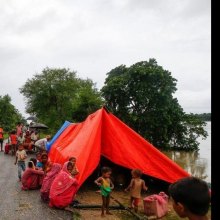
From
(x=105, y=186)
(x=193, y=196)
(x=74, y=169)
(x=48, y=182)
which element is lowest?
(x=48, y=182)

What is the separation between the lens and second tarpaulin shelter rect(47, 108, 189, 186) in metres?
11.2

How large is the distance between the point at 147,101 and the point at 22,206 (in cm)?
2665

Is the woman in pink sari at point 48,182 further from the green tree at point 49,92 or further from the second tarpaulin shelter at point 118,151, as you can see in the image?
the green tree at point 49,92

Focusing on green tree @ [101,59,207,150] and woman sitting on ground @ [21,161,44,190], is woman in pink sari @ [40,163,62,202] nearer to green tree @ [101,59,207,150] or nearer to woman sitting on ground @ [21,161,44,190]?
woman sitting on ground @ [21,161,44,190]

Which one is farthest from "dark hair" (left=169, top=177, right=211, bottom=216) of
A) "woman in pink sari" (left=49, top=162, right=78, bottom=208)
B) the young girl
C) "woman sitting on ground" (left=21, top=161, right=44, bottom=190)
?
"woman sitting on ground" (left=21, top=161, right=44, bottom=190)

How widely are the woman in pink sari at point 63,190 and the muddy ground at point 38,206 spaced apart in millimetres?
220

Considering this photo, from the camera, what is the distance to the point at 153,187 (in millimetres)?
12492

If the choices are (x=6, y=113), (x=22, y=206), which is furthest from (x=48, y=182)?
(x=6, y=113)

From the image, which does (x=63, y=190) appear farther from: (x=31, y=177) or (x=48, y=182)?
(x=31, y=177)

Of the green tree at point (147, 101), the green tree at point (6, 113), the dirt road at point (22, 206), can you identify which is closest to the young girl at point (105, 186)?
the dirt road at point (22, 206)

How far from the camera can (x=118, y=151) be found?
38.4 ft

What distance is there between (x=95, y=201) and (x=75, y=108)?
961 inches

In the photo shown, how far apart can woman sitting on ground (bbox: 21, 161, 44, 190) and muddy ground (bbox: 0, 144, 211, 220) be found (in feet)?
0.89

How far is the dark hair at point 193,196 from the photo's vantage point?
212cm
